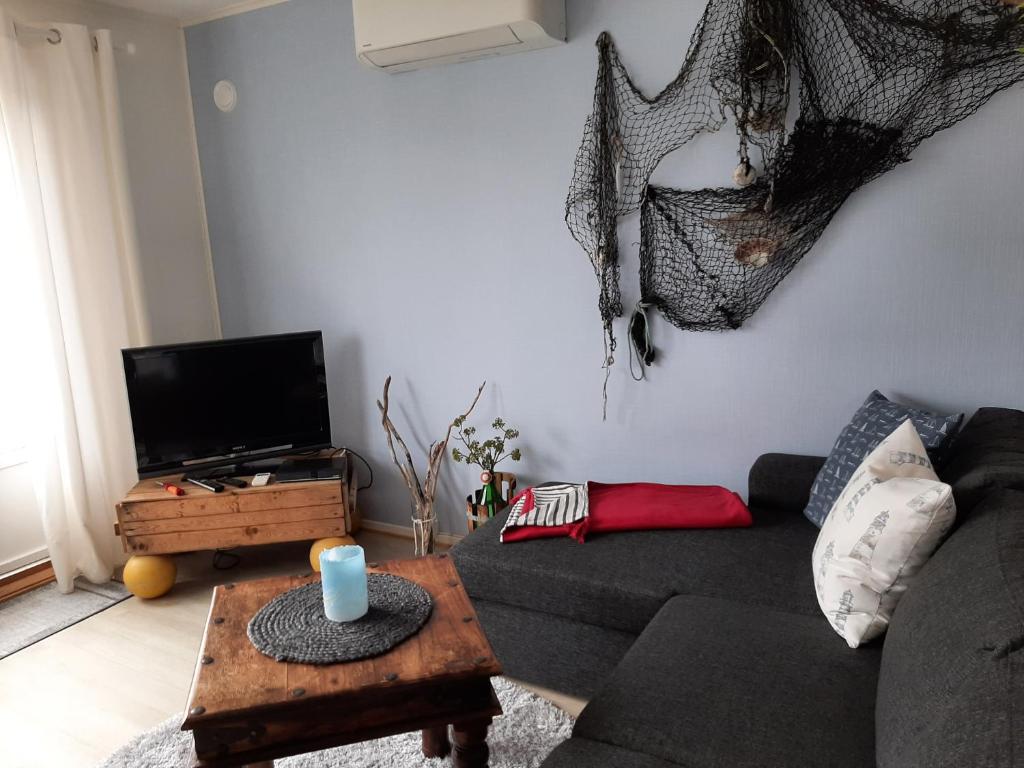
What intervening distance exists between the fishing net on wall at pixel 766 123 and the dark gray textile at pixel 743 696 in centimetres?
124

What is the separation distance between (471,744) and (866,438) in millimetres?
1455

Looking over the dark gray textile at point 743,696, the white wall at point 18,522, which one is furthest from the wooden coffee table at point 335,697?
the white wall at point 18,522

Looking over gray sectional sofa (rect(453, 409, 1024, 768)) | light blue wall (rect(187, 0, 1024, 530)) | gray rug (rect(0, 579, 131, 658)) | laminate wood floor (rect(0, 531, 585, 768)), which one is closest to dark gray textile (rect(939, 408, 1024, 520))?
gray sectional sofa (rect(453, 409, 1024, 768))

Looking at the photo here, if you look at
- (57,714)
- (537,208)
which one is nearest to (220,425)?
(57,714)

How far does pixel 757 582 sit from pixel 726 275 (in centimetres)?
111

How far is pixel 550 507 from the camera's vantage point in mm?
2611

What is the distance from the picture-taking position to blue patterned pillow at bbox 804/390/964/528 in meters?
2.18

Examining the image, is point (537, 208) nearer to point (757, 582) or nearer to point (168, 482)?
point (757, 582)

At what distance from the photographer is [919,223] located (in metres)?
2.42

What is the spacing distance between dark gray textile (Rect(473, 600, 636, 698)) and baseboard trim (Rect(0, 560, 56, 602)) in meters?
2.13

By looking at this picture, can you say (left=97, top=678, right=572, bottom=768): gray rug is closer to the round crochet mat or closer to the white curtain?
the round crochet mat

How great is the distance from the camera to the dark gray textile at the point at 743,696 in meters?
1.45

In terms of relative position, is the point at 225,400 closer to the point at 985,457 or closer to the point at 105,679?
the point at 105,679

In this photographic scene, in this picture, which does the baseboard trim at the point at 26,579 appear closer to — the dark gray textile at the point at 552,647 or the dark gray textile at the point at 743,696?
the dark gray textile at the point at 552,647
